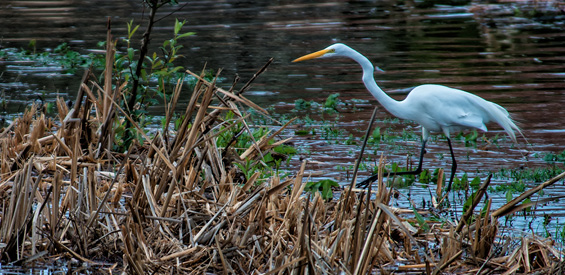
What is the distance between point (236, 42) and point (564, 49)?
21.6 feet

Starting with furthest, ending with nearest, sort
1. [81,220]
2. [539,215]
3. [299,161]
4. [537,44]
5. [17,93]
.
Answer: [537,44] < [17,93] < [299,161] < [539,215] < [81,220]

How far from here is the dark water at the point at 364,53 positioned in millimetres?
6992

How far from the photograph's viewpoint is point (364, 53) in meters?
13.1

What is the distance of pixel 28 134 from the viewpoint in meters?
6.01

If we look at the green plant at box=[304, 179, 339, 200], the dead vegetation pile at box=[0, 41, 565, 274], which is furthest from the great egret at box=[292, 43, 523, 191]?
the dead vegetation pile at box=[0, 41, 565, 274]

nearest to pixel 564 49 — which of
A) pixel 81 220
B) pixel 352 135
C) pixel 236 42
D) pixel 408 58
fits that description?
pixel 408 58

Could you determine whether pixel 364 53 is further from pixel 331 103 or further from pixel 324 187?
pixel 324 187

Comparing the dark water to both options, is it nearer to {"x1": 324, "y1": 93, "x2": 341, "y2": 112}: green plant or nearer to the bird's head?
{"x1": 324, "y1": 93, "x2": 341, "y2": 112}: green plant

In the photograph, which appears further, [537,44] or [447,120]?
[537,44]

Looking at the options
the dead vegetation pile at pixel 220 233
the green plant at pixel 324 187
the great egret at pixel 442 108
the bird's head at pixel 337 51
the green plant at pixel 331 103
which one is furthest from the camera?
the green plant at pixel 331 103

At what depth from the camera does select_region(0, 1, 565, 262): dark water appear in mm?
6992

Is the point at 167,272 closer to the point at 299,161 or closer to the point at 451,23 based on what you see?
the point at 299,161

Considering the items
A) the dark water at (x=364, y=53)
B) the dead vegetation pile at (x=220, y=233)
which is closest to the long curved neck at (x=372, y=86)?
the dark water at (x=364, y=53)

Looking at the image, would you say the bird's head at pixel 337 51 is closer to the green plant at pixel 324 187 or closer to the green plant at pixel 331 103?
the green plant at pixel 324 187
